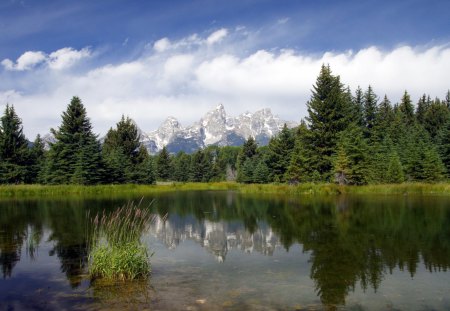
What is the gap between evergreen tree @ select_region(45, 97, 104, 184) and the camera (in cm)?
5408

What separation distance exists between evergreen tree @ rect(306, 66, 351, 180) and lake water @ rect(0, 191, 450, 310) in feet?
111

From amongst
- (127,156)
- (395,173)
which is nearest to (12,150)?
(127,156)

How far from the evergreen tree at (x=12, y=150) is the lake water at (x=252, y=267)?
38233mm

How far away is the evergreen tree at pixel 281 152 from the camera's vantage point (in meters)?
62.2

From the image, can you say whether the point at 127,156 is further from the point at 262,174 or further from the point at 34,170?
the point at 262,174

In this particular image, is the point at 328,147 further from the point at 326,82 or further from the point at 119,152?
the point at 119,152

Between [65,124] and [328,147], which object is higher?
[65,124]

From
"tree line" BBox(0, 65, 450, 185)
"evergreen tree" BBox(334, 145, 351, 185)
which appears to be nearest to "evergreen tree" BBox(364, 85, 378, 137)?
"tree line" BBox(0, 65, 450, 185)

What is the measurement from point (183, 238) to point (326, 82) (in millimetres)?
45707

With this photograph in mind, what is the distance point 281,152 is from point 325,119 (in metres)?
10.0

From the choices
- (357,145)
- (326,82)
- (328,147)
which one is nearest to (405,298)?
(357,145)

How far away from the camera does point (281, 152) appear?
2490 inches

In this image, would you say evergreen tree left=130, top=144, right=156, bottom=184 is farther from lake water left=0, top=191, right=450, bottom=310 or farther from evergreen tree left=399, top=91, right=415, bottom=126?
evergreen tree left=399, top=91, right=415, bottom=126

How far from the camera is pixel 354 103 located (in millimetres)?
68062
